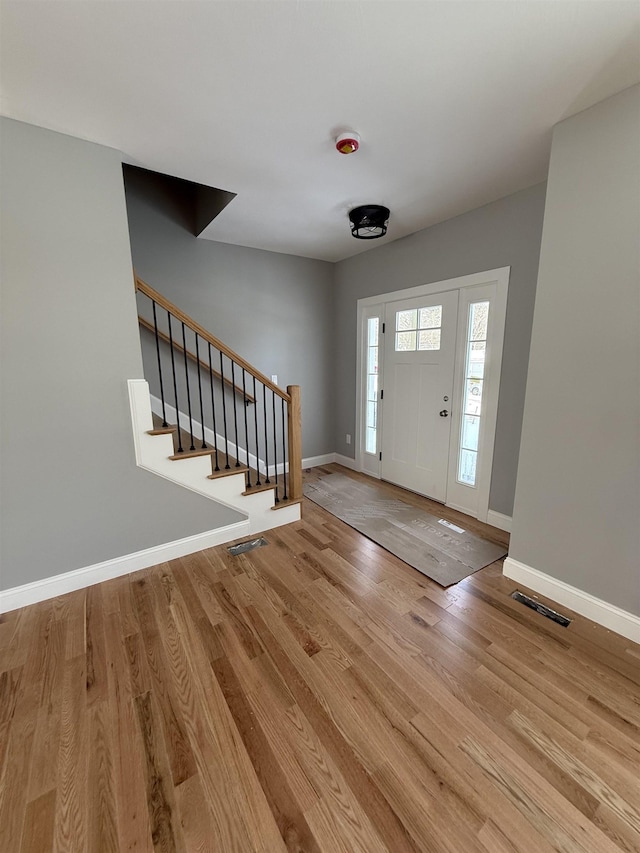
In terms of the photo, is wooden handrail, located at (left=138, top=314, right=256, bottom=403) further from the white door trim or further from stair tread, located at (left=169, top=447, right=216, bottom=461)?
the white door trim

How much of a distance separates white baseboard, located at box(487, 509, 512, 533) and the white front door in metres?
0.47

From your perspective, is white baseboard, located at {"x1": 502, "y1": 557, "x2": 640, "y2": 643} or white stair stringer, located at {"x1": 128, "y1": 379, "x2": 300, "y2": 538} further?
white stair stringer, located at {"x1": 128, "y1": 379, "x2": 300, "y2": 538}

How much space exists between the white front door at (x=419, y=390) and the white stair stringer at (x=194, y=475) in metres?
1.34

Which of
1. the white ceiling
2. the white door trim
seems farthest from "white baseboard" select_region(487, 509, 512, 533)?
the white ceiling

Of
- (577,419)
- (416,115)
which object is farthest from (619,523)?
(416,115)

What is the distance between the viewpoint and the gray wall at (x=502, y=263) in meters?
2.44

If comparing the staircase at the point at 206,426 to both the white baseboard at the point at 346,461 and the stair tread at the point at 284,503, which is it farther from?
the white baseboard at the point at 346,461

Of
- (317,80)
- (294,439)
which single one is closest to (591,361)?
(317,80)

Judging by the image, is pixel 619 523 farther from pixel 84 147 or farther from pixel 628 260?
pixel 84 147

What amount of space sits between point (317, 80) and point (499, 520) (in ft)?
9.87

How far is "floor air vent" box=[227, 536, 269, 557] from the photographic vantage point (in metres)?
2.51

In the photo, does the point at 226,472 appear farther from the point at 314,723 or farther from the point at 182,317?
the point at 314,723

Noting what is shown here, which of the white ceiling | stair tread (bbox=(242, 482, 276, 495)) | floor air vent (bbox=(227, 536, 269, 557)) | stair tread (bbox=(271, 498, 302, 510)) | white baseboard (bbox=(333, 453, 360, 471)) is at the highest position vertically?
the white ceiling

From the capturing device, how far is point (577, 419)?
1812 mm
